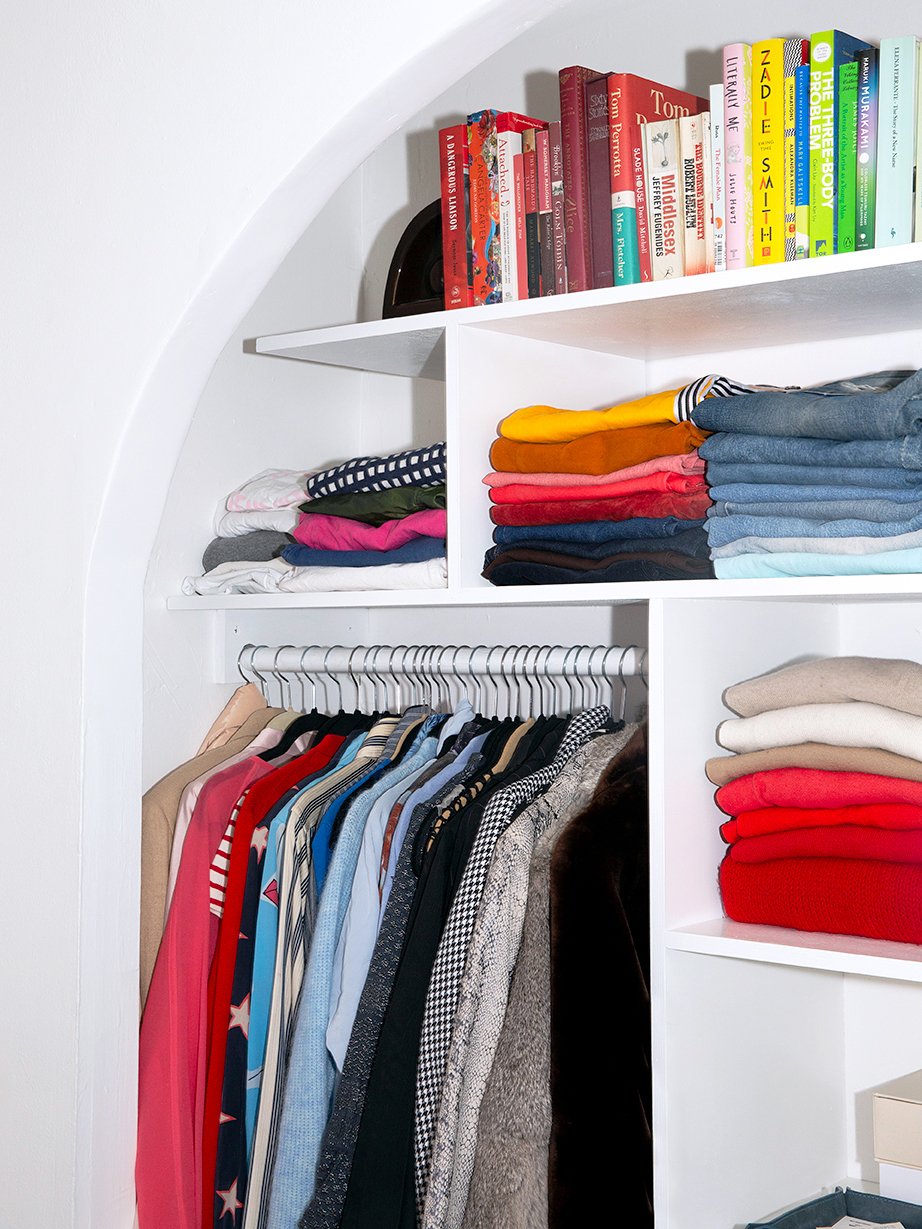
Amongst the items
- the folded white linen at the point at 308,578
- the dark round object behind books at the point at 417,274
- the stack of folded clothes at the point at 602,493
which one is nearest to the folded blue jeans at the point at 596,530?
the stack of folded clothes at the point at 602,493

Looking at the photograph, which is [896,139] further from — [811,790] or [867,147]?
[811,790]

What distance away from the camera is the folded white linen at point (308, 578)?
5.52 feet

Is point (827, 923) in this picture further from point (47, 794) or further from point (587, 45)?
point (587, 45)

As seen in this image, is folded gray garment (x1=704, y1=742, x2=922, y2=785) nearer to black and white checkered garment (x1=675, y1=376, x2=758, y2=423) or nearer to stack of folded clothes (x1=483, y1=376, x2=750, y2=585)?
stack of folded clothes (x1=483, y1=376, x2=750, y2=585)

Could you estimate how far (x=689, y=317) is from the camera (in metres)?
1.57

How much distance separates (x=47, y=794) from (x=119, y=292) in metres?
0.65

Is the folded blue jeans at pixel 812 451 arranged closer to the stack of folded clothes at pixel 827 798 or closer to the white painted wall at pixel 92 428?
the stack of folded clothes at pixel 827 798

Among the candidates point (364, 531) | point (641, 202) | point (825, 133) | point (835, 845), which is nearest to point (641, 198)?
point (641, 202)

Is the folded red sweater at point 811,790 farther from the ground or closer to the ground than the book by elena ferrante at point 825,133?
closer to the ground

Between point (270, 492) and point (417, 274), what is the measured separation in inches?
16.7

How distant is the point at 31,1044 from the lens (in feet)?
5.33

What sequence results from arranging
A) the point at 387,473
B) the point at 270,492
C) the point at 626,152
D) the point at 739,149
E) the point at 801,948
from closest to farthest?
the point at 801,948
the point at 739,149
the point at 626,152
the point at 387,473
the point at 270,492

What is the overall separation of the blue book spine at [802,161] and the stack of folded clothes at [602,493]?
0.18m

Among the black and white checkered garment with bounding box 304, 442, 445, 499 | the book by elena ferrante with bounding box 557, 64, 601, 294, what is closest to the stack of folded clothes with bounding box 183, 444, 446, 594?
the black and white checkered garment with bounding box 304, 442, 445, 499
